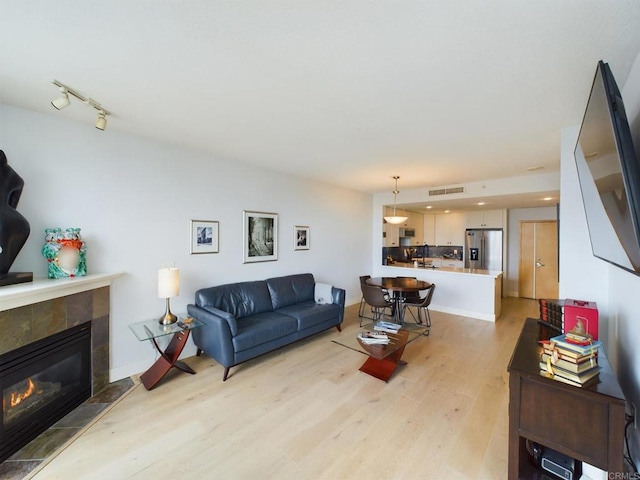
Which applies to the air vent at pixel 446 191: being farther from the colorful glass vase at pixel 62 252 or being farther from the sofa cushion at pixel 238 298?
the colorful glass vase at pixel 62 252

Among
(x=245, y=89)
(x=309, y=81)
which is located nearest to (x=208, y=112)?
(x=245, y=89)

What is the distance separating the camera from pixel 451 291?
518cm

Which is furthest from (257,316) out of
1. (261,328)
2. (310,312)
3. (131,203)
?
(131,203)

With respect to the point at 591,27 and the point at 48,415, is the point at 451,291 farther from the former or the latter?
the point at 48,415

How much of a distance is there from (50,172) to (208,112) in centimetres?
153

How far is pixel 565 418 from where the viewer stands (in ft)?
4.22

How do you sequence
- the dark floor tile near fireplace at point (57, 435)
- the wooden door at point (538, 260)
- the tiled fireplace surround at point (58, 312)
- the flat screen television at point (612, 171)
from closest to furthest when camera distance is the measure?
1. the flat screen television at point (612, 171)
2. the dark floor tile near fireplace at point (57, 435)
3. the tiled fireplace surround at point (58, 312)
4. the wooden door at point (538, 260)

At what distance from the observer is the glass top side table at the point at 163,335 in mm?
2588

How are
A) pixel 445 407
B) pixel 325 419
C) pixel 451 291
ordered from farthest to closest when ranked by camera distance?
pixel 451 291, pixel 445 407, pixel 325 419

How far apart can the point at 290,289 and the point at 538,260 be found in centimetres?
632

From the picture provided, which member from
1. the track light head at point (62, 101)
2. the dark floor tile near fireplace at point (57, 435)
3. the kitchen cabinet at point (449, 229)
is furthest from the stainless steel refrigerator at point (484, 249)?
the track light head at point (62, 101)

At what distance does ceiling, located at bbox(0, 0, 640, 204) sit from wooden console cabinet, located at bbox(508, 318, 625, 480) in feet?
5.83

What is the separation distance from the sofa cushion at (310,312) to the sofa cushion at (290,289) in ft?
0.33

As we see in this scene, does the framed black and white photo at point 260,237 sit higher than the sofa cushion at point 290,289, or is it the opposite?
the framed black and white photo at point 260,237
